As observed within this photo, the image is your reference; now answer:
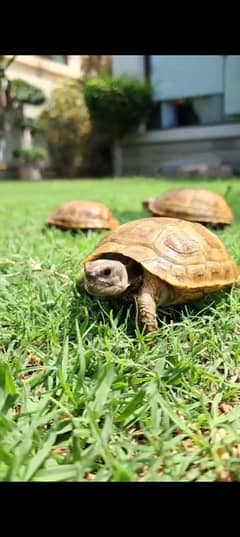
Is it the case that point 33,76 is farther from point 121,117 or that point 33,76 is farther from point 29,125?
point 121,117

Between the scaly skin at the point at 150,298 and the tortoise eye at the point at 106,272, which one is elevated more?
the tortoise eye at the point at 106,272

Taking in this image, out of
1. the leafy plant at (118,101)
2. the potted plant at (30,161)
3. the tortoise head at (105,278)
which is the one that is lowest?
the potted plant at (30,161)

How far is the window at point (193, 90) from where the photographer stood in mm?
12492

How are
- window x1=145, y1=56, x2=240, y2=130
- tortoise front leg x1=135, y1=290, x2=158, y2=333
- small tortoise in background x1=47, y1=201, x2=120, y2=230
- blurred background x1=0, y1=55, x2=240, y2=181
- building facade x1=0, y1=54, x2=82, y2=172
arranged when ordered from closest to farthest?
tortoise front leg x1=135, y1=290, x2=158, y2=333 < small tortoise in background x1=47, y1=201, x2=120, y2=230 < window x1=145, y1=56, x2=240, y2=130 < blurred background x1=0, y1=55, x2=240, y2=181 < building facade x1=0, y1=54, x2=82, y2=172

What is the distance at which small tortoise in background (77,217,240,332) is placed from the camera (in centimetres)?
151

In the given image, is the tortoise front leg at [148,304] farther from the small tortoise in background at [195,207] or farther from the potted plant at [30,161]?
the potted plant at [30,161]

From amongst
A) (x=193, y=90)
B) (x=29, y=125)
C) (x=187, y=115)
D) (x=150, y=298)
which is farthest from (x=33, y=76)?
(x=150, y=298)

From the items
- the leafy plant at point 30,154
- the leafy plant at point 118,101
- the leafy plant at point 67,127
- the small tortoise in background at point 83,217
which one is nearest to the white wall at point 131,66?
the leafy plant at point 118,101

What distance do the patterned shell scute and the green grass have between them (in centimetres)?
13

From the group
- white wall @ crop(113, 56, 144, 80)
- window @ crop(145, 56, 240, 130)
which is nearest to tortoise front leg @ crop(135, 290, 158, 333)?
window @ crop(145, 56, 240, 130)

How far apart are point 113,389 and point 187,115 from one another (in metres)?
13.5

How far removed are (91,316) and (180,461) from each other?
74 cm

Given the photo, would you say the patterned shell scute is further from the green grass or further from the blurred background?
the blurred background

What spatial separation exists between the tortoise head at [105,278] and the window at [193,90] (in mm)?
12168
